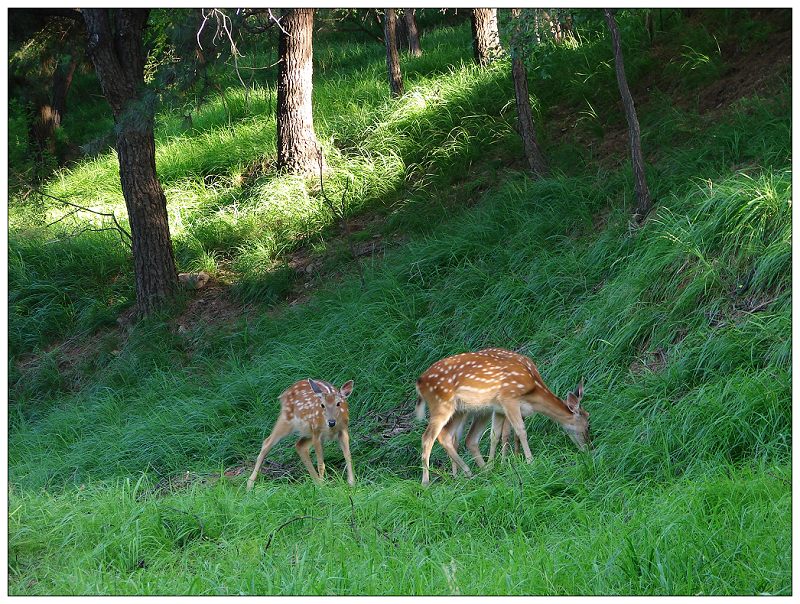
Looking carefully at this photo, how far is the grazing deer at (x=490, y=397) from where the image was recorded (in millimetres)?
6766

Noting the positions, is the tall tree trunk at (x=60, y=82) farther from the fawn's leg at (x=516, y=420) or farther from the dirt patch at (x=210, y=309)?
Result: the fawn's leg at (x=516, y=420)

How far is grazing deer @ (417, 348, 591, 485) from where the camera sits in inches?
266

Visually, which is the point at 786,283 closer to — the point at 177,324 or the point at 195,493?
the point at 195,493

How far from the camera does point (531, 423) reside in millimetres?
7461

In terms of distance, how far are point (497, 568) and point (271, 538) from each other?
1.36 metres

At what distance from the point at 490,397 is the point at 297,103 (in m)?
7.46

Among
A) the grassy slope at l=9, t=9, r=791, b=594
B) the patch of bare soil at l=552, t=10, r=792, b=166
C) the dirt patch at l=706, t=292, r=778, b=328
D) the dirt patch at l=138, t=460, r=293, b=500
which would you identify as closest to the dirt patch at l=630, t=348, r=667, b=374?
the grassy slope at l=9, t=9, r=791, b=594

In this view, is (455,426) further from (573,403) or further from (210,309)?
(210,309)

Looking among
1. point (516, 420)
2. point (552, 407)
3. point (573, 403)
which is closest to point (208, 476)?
point (516, 420)

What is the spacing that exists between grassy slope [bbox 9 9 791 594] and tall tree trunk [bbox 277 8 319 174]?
652 mm

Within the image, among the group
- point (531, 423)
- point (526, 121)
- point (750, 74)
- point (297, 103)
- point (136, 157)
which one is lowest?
point (531, 423)

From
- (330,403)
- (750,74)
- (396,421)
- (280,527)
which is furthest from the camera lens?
(750,74)

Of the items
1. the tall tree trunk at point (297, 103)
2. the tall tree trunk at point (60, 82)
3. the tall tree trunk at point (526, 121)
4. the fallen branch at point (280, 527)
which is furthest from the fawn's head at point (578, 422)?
the tall tree trunk at point (60, 82)

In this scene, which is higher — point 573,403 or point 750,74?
point 750,74
